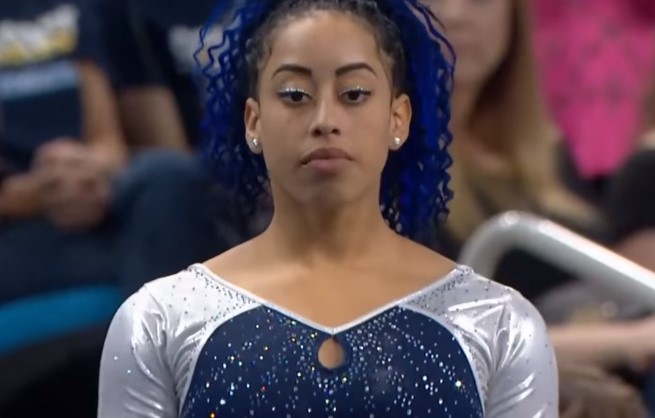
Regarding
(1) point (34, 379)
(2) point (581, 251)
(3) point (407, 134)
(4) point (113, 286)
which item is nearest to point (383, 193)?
(3) point (407, 134)

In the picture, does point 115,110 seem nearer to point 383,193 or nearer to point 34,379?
point 34,379

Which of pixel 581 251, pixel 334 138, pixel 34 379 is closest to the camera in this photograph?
pixel 334 138

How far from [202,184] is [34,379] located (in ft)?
0.94

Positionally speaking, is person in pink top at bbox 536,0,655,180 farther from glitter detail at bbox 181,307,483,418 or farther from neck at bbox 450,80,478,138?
glitter detail at bbox 181,307,483,418

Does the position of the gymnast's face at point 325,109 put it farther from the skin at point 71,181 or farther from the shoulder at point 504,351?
the skin at point 71,181

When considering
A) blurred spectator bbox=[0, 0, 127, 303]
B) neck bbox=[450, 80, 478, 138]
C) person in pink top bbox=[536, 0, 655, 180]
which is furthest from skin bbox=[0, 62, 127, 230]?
person in pink top bbox=[536, 0, 655, 180]

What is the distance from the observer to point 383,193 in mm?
893

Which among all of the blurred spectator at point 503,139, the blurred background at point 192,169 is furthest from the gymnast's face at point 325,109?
the blurred spectator at point 503,139

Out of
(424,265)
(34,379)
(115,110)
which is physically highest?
(115,110)

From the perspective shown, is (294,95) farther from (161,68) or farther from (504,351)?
(161,68)

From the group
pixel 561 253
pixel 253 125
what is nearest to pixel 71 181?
pixel 561 253

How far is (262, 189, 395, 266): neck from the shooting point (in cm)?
83

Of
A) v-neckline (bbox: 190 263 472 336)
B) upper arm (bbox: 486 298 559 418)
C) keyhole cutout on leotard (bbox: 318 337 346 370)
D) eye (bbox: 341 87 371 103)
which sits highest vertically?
eye (bbox: 341 87 371 103)

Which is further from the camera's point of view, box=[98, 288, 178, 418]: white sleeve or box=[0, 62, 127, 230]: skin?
box=[0, 62, 127, 230]: skin
